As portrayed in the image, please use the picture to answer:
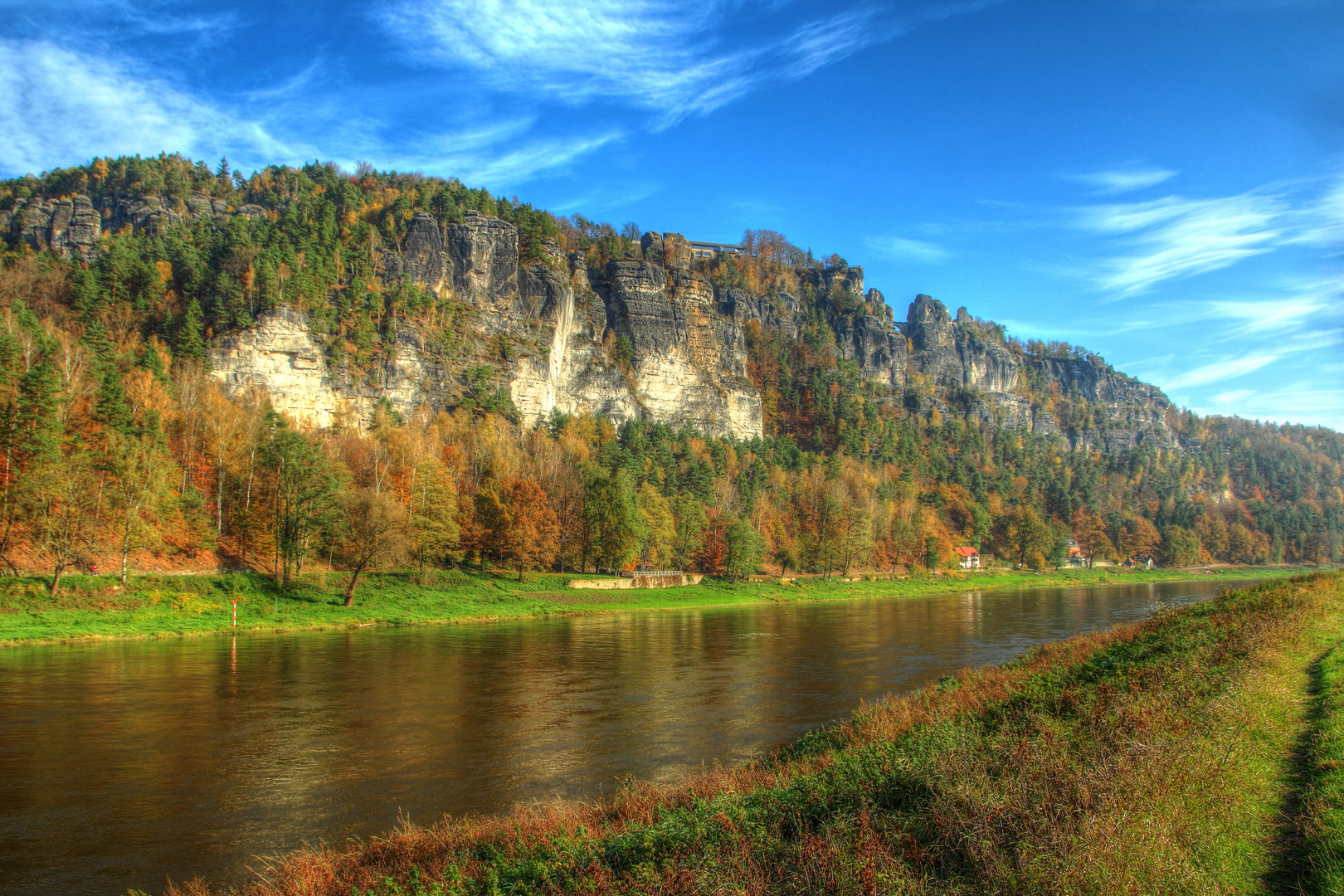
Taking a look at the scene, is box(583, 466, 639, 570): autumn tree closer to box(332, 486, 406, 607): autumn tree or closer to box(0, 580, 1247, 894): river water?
box(332, 486, 406, 607): autumn tree

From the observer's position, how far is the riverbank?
120 ft

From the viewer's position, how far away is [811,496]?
108 metres

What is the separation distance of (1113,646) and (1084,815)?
21858 mm

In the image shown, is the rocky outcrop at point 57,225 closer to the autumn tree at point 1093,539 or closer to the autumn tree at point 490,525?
the autumn tree at point 490,525

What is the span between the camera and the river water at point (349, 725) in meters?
13.0

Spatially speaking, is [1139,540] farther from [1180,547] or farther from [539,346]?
[539,346]

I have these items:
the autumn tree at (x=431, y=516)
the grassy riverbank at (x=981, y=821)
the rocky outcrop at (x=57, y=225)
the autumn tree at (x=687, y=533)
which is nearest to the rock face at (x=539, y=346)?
the autumn tree at (x=431, y=516)

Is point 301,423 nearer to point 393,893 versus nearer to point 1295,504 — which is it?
point 393,893

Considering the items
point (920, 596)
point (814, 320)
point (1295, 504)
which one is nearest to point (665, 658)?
point (920, 596)

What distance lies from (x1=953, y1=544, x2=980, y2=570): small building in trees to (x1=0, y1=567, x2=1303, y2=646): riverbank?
41.9 metres

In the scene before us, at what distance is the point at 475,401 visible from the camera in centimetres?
10588

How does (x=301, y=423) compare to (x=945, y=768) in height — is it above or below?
above

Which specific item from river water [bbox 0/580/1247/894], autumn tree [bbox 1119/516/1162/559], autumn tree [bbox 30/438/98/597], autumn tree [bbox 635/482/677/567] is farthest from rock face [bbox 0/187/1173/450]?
autumn tree [bbox 1119/516/1162/559]

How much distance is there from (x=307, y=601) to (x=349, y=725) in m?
31.0
